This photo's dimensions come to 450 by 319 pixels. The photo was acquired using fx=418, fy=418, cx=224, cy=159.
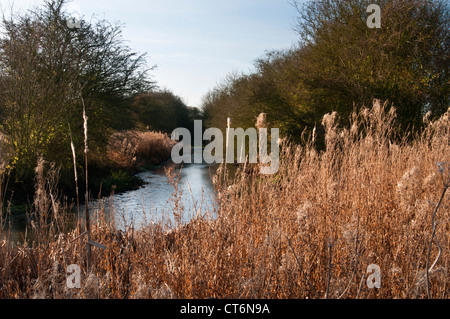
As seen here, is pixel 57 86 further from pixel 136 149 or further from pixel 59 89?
pixel 136 149

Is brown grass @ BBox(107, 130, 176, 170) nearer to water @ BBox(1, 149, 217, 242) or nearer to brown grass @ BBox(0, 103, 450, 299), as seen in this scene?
water @ BBox(1, 149, 217, 242)

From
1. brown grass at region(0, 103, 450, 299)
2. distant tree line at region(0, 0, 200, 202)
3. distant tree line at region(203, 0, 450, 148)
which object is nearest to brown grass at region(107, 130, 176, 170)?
distant tree line at region(0, 0, 200, 202)

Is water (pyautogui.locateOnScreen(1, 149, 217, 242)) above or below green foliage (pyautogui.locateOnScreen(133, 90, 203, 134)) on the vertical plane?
below

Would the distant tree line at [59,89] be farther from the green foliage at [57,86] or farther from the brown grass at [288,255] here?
the brown grass at [288,255]

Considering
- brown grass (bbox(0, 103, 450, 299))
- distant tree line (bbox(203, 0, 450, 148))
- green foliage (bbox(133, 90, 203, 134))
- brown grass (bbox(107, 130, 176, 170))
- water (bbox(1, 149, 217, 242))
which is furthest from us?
green foliage (bbox(133, 90, 203, 134))

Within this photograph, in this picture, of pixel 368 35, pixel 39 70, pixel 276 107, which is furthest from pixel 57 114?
pixel 368 35

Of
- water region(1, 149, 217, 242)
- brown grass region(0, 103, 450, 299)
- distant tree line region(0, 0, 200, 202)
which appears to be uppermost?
distant tree line region(0, 0, 200, 202)

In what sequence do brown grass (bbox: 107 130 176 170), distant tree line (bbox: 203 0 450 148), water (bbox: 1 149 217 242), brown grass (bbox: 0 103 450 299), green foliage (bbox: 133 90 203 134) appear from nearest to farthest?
brown grass (bbox: 0 103 450 299)
water (bbox: 1 149 217 242)
distant tree line (bbox: 203 0 450 148)
brown grass (bbox: 107 130 176 170)
green foliage (bbox: 133 90 203 134)

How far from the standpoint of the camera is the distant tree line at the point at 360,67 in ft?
45.0

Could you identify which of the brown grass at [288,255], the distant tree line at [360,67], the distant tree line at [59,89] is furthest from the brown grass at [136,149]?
the brown grass at [288,255]

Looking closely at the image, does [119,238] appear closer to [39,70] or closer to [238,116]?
[39,70]

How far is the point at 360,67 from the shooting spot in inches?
569

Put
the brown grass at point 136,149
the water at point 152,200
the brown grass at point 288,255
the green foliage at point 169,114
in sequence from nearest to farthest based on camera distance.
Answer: the brown grass at point 288,255 → the water at point 152,200 → the brown grass at point 136,149 → the green foliage at point 169,114

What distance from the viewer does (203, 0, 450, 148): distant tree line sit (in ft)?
45.0
